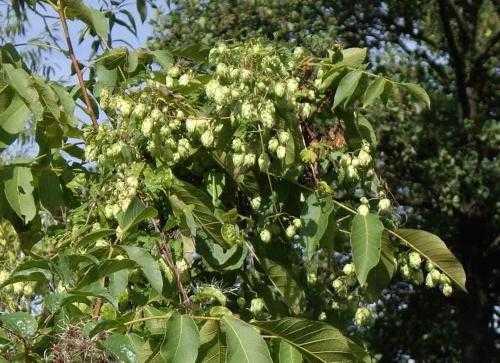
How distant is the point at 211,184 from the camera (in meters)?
2.15

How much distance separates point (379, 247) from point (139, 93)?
59 cm

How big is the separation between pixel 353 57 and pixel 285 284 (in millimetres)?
529

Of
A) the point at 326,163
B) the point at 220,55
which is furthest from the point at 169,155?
the point at 326,163

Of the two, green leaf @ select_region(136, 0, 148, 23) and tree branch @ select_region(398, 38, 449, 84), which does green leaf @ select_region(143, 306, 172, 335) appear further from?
tree branch @ select_region(398, 38, 449, 84)

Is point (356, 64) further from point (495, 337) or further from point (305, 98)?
point (495, 337)

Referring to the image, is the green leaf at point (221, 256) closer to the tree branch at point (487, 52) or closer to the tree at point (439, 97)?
the tree at point (439, 97)

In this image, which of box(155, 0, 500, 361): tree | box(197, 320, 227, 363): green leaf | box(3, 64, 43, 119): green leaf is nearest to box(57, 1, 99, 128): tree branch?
box(3, 64, 43, 119): green leaf

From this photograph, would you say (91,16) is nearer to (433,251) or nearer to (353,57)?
(353,57)

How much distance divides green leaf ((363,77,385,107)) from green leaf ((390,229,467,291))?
0.93 feet

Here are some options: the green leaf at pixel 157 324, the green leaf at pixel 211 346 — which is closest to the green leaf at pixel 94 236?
the green leaf at pixel 157 324

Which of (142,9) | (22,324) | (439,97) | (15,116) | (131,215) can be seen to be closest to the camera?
(22,324)

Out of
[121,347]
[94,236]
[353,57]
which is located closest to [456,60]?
[353,57]

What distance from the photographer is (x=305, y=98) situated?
6.69ft

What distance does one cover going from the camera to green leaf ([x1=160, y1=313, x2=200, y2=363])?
57.0 inches
